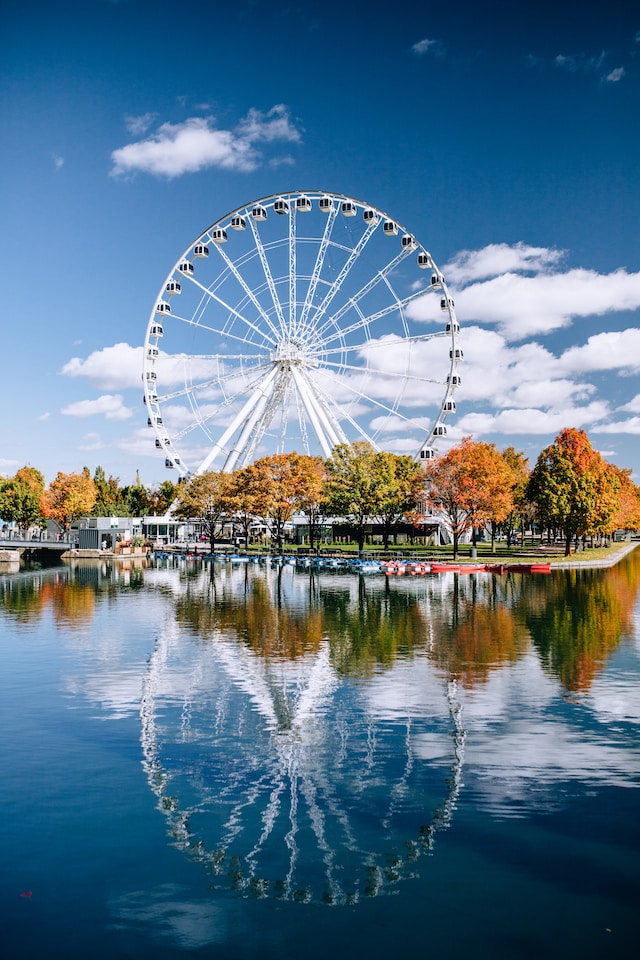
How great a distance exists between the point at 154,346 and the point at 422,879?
76907 mm

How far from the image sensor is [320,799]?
13.7m

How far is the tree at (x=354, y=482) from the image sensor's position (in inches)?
3270

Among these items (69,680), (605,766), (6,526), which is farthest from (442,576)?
(6,526)

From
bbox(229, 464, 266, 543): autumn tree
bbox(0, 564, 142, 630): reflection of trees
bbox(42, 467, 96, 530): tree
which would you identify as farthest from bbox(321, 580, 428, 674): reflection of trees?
bbox(42, 467, 96, 530): tree

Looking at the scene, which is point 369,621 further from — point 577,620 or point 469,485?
point 469,485

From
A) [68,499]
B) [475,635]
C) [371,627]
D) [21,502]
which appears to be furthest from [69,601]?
[21,502]

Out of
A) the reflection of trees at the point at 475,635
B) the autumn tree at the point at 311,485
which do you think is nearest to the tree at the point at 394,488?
the autumn tree at the point at 311,485

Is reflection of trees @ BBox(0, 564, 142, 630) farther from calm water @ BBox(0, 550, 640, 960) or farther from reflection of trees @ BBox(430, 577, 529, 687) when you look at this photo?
reflection of trees @ BBox(430, 577, 529, 687)

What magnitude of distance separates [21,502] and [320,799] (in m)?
115

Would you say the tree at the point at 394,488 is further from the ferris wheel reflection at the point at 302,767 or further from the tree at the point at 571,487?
the ferris wheel reflection at the point at 302,767

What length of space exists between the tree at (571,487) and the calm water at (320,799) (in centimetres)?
5178

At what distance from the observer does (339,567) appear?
7519cm

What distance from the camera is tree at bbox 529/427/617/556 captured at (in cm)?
7862

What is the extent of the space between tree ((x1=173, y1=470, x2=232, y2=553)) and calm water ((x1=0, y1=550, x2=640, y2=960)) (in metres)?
65.6
